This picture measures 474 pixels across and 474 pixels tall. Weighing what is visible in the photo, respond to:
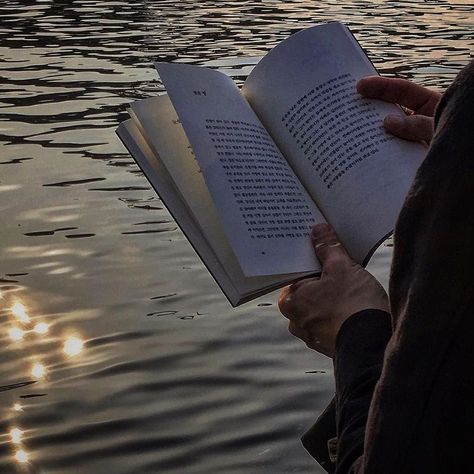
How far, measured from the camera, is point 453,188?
122 centimetres

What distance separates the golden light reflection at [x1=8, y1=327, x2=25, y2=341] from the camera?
465 centimetres

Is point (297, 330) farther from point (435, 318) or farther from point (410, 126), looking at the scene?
point (435, 318)

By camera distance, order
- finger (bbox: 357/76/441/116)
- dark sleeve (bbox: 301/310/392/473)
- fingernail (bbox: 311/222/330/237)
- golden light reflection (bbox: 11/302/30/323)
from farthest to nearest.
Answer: golden light reflection (bbox: 11/302/30/323)
finger (bbox: 357/76/441/116)
fingernail (bbox: 311/222/330/237)
dark sleeve (bbox: 301/310/392/473)

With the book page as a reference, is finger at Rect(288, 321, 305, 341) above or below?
below

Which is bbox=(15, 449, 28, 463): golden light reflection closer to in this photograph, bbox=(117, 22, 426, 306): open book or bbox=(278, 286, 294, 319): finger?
bbox=(117, 22, 426, 306): open book

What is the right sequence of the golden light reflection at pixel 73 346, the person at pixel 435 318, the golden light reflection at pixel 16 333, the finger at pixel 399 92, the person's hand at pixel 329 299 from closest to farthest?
the person at pixel 435 318
the person's hand at pixel 329 299
the finger at pixel 399 92
the golden light reflection at pixel 73 346
the golden light reflection at pixel 16 333

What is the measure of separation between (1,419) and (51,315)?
3.09ft

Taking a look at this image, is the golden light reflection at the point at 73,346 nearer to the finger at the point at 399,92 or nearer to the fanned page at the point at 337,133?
the fanned page at the point at 337,133

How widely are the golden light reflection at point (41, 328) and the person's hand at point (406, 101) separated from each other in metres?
2.77

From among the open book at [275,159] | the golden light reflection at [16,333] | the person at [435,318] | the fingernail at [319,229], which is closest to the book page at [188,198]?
the open book at [275,159]

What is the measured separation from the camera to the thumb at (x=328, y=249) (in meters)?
1.94

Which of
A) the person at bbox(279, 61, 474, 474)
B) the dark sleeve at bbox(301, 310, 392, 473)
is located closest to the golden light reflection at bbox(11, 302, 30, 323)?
the dark sleeve at bbox(301, 310, 392, 473)

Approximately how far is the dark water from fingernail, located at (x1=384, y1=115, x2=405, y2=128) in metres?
1.84

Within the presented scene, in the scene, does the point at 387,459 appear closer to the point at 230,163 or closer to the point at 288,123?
the point at 230,163
